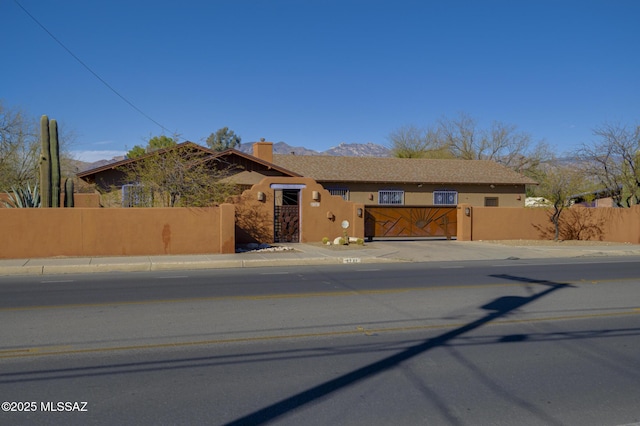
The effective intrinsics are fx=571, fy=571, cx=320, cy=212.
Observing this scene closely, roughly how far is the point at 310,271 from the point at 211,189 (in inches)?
328

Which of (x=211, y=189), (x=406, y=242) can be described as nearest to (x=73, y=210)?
(x=211, y=189)

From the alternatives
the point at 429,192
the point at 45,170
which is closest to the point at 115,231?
the point at 45,170

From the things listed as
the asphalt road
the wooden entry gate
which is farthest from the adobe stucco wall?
the asphalt road

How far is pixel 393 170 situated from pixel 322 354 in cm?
3131

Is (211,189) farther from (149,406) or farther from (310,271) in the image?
(149,406)

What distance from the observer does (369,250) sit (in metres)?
23.2

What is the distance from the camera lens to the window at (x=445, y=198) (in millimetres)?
37156

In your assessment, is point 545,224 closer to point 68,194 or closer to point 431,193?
point 431,193

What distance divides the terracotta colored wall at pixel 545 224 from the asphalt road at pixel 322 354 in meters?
16.4

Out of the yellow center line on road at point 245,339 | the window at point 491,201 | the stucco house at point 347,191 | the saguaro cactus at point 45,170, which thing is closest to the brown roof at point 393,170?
the stucco house at point 347,191

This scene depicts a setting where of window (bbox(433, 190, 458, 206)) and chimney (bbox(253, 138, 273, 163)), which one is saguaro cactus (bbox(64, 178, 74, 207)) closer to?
chimney (bbox(253, 138, 273, 163))

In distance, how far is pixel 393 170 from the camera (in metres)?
37.8

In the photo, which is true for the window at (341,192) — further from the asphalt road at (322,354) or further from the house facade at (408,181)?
the asphalt road at (322,354)

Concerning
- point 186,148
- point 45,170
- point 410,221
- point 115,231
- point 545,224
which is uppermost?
point 186,148
